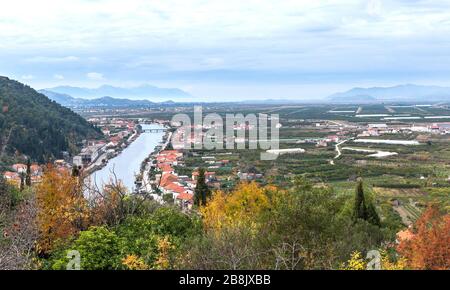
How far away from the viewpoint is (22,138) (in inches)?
1871

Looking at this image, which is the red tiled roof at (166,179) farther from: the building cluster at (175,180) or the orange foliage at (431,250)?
the orange foliage at (431,250)

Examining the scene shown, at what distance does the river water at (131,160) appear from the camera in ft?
128

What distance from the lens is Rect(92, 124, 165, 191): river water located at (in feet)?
128

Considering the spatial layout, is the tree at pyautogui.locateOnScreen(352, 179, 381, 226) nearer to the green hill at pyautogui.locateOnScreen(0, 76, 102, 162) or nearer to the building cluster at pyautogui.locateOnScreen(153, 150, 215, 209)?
the building cluster at pyautogui.locateOnScreen(153, 150, 215, 209)

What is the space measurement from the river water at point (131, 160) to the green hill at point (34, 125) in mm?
5998

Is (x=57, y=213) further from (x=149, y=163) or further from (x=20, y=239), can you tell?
(x=149, y=163)

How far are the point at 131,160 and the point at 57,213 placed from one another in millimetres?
43813

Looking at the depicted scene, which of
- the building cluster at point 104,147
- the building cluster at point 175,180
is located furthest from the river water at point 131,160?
the building cluster at point 175,180

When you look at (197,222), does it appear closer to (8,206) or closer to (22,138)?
(8,206)

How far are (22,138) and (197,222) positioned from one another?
4156 cm

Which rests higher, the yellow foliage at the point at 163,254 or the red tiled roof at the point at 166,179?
the yellow foliage at the point at 163,254

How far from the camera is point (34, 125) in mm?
52531
